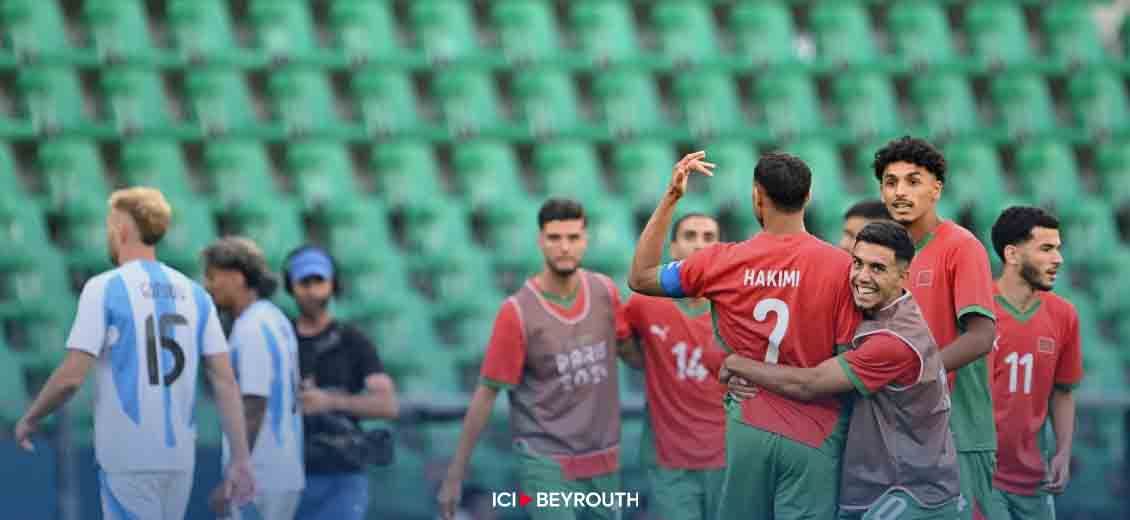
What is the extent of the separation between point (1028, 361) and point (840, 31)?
8.26 meters

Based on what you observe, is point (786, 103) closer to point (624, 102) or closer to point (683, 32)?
point (683, 32)

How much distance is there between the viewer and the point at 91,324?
4.89m

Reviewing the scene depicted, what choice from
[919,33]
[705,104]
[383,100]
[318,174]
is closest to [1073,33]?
[919,33]

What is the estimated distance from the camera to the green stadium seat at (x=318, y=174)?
37.5 feet

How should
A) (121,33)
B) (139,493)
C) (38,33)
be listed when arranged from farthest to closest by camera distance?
(121,33)
(38,33)
(139,493)

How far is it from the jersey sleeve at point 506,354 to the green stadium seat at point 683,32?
24.8 feet

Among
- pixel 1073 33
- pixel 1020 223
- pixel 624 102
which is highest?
pixel 1073 33

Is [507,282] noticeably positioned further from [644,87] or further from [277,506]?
→ [277,506]

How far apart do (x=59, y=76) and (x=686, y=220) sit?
6.76 meters

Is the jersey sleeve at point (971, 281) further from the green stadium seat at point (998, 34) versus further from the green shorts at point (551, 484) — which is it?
the green stadium seat at point (998, 34)

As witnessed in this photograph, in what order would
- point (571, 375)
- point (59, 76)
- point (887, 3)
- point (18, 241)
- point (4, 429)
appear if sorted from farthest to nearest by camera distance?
point (887, 3)
point (59, 76)
point (18, 241)
point (4, 429)
point (571, 375)

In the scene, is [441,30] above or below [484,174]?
above

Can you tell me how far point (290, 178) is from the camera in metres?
12.0

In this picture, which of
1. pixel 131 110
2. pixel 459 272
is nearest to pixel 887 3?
pixel 459 272
